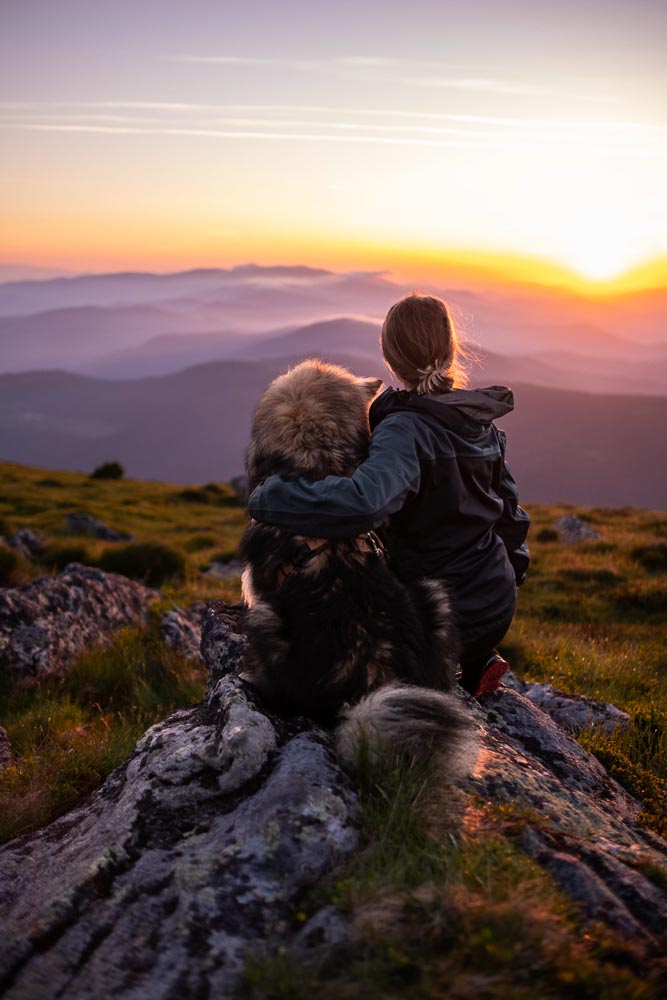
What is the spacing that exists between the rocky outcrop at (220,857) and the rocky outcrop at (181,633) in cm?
324

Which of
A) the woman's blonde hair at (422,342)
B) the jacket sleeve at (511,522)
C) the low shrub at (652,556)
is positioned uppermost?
the woman's blonde hair at (422,342)

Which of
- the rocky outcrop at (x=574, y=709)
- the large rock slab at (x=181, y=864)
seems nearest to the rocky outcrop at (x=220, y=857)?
the large rock slab at (x=181, y=864)

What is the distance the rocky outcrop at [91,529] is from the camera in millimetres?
18281

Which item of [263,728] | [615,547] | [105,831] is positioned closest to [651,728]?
[263,728]

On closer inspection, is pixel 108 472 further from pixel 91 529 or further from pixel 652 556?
pixel 652 556

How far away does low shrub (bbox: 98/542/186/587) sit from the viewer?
12070 mm

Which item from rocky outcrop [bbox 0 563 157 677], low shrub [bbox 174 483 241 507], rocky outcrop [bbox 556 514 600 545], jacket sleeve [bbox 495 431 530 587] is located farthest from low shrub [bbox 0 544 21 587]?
low shrub [bbox 174 483 241 507]

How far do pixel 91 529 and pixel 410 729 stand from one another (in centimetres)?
1650

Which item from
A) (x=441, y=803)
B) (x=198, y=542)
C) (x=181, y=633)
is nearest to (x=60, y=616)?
(x=181, y=633)

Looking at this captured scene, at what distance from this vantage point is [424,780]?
3.19 metres

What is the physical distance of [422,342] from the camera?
4465 millimetres

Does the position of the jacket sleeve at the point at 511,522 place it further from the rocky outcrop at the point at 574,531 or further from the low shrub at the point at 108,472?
the low shrub at the point at 108,472

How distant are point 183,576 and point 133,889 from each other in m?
9.61

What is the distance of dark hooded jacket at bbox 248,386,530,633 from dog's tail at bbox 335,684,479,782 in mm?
856
